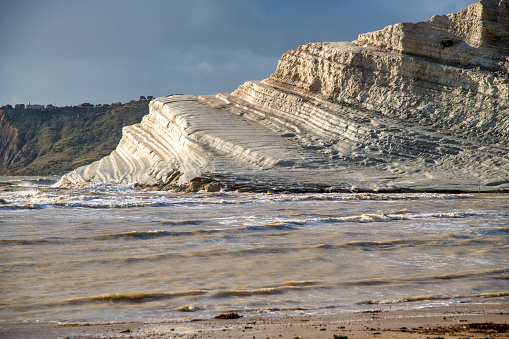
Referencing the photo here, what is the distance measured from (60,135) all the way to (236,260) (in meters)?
93.7

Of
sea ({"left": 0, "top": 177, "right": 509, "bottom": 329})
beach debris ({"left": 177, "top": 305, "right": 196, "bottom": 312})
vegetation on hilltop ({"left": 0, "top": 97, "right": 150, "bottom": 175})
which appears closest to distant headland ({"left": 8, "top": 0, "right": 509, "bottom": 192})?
sea ({"left": 0, "top": 177, "right": 509, "bottom": 329})

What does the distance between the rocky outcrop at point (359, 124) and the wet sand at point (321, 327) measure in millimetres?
12768

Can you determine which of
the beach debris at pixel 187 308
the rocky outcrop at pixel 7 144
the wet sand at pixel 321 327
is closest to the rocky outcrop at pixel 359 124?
the beach debris at pixel 187 308

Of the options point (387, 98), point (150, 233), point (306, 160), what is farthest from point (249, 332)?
point (387, 98)

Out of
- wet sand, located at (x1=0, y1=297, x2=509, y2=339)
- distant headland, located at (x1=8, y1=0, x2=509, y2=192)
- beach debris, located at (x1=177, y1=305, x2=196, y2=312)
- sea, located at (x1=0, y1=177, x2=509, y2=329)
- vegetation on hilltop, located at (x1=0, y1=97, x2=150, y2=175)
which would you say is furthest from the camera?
vegetation on hilltop, located at (x1=0, y1=97, x2=150, y2=175)

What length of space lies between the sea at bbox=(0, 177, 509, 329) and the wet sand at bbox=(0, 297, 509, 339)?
255 mm

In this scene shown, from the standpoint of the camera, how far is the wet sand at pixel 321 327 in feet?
10.5

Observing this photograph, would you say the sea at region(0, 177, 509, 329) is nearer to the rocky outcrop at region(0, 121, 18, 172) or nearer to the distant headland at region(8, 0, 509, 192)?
the distant headland at region(8, 0, 509, 192)

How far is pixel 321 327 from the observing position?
137 inches

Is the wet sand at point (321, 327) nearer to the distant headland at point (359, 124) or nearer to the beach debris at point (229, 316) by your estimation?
the beach debris at point (229, 316)

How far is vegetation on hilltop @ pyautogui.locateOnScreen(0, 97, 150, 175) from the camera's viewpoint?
77.7m

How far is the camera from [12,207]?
441 inches

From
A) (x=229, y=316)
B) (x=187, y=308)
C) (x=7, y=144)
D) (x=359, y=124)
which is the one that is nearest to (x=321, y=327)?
(x=229, y=316)

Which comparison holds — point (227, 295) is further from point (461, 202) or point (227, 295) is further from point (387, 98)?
point (387, 98)
